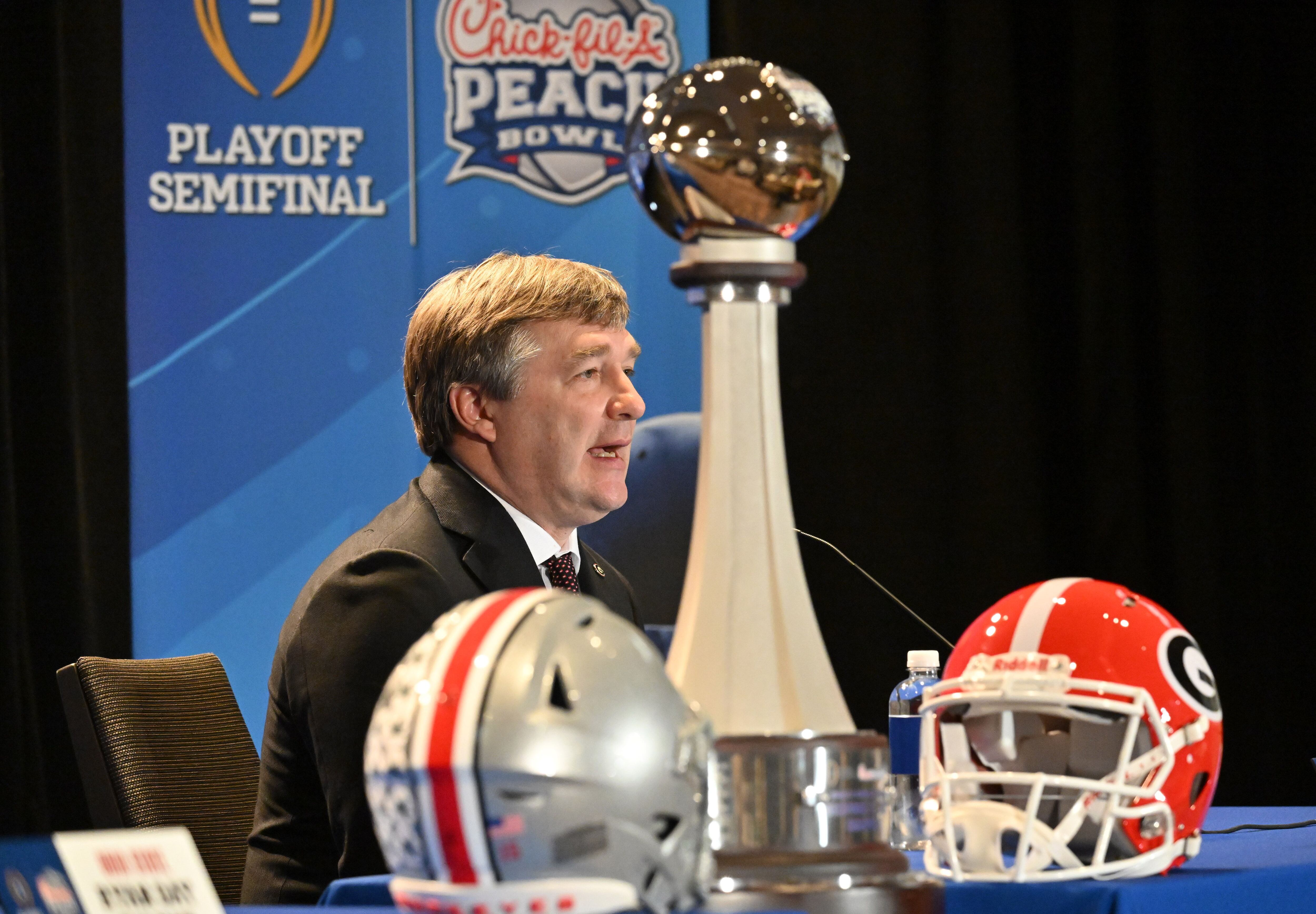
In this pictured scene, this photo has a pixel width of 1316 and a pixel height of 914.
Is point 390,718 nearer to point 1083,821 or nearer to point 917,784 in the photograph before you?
point 1083,821

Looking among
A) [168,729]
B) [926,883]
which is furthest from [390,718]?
[168,729]

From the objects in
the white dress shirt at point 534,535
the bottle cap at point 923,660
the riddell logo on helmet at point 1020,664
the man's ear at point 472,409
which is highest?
the man's ear at point 472,409

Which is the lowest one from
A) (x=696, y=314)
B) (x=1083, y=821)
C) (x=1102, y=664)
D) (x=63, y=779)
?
(x=63, y=779)

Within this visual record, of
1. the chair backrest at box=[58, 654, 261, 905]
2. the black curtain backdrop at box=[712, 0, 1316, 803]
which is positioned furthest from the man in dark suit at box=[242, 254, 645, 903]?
the black curtain backdrop at box=[712, 0, 1316, 803]

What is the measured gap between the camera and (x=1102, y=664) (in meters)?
1.17

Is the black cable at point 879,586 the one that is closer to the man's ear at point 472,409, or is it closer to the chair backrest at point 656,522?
the man's ear at point 472,409

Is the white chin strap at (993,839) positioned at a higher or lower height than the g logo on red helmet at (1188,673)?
lower

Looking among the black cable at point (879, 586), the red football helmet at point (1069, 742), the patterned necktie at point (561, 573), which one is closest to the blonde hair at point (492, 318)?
the patterned necktie at point (561, 573)

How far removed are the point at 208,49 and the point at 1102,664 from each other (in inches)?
117

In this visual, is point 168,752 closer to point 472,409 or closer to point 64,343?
point 472,409

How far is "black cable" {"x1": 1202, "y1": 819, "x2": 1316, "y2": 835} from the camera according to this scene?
1.52 metres

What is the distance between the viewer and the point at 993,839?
1.12m

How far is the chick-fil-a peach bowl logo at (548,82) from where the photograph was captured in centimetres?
368

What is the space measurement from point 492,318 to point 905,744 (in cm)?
82
